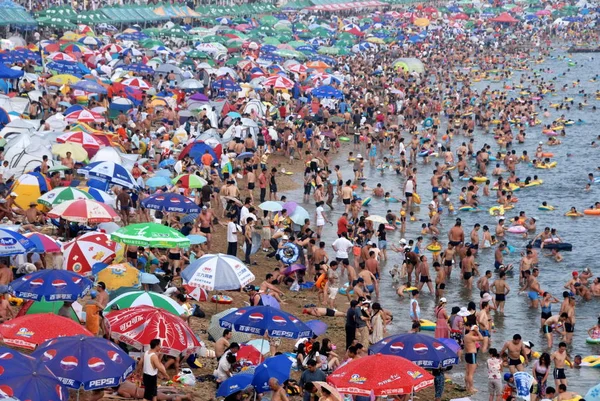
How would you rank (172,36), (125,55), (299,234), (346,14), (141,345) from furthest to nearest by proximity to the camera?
1. (346,14)
2. (172,36)
3. (125,55)
4. (299,234)
5. (141,345)

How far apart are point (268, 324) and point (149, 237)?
4.08 m

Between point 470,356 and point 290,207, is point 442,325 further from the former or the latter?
point 290,207

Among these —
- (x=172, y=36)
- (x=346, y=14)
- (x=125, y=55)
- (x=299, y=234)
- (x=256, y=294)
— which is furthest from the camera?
(x=346, y=14)

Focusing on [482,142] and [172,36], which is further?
[172,36]

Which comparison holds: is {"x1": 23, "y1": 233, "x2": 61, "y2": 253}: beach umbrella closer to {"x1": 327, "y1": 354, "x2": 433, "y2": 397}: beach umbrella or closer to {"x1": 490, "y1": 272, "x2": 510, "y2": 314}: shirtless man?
{"x1": 327, "y1": 354, "x2": 433, "y2": 397}: beach umbrella

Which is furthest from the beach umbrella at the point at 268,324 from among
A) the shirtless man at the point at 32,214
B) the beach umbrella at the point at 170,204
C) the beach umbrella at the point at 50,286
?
the shirtless man at the point at 32,214

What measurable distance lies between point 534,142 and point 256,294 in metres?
28.0

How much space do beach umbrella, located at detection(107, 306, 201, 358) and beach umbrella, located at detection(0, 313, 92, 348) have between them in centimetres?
81

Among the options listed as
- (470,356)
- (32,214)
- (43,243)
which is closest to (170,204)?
(32,214)

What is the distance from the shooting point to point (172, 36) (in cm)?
5156

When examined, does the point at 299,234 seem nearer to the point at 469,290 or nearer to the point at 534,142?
the point at 469,290

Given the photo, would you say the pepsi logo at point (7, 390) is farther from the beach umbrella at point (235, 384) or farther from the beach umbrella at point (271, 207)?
the beach umbrella at point (271, 207)

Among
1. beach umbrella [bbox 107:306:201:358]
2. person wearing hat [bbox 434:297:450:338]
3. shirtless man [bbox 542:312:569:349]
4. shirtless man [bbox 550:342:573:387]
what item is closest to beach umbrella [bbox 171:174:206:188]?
person wearing hat [bbox 434:297:450:338]

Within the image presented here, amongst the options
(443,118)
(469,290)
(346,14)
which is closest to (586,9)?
(346,14)
